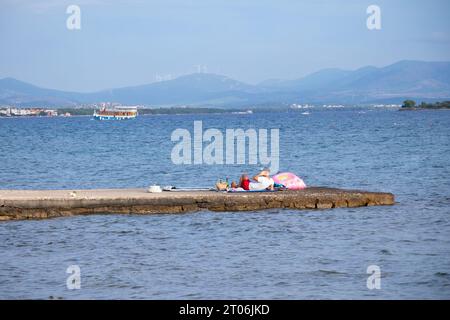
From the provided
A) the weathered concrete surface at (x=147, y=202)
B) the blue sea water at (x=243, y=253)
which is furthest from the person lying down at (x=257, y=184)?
the blue sea water at (x=243, y=253)

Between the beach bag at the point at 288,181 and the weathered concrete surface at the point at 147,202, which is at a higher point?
the beach bag at the point at 288,181

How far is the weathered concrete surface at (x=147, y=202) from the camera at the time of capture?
31469 mm

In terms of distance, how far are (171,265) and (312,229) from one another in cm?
607

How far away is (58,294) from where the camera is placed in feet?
71.5

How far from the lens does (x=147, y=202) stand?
104 ft

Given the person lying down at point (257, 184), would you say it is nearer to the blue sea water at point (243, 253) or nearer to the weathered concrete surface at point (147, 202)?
the weathered concrete surface at point (147, 202)

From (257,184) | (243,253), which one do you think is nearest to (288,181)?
(257,184)

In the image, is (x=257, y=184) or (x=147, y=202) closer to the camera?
(x=147, y=202)

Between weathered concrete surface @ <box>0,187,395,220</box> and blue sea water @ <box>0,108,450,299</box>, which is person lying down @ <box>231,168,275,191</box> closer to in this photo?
weathered concrete surface @ <box>0,187,395,220</box>

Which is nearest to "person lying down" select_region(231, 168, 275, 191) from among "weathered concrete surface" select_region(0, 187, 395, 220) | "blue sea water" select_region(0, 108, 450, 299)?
"weathered concrete surface" select_region(0, 187, 395, 220)

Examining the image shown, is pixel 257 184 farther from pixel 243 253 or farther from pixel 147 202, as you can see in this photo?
pixel 243 253

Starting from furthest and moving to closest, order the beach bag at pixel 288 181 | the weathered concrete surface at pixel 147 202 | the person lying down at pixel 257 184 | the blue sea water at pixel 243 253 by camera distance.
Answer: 1. the beach bag at pixel 288 181
2. the person lying down at pixel 257 184
3. the weathered concrete surface at pixel 147 202
4. the blue sea water at pixel 243 253

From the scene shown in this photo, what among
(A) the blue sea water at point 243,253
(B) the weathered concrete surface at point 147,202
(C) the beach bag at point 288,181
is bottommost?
(A) the blue sea water at point 243,253
